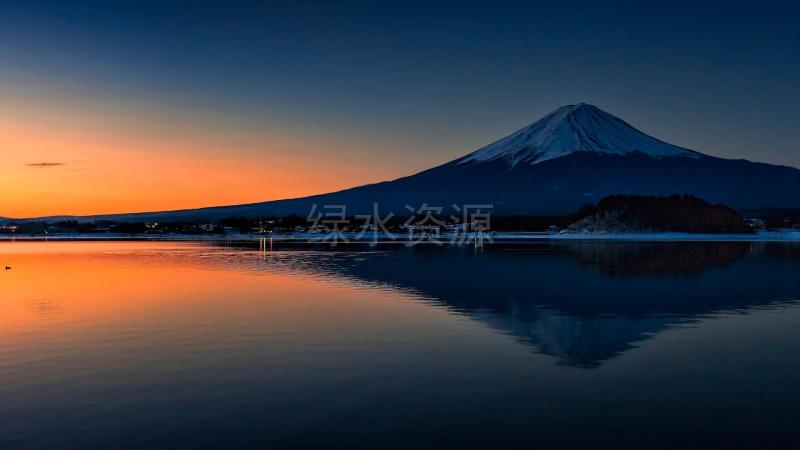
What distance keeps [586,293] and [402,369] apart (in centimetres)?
1287

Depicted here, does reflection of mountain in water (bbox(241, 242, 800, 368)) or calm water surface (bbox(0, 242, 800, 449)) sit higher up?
reflection of mountain in water (bbox(241, 242, 800, 368))

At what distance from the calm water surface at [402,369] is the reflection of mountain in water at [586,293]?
0.15 meters

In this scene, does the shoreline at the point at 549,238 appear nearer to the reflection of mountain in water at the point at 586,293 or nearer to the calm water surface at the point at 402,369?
the reflection of mountain in water at the point at 586,293

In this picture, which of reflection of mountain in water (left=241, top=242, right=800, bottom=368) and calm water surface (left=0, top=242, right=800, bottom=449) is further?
reflection of mountain in water (left=241, top=242, right=800, bottom=368)

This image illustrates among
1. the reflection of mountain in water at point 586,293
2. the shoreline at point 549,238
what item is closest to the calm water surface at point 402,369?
the reflection of mountain in water at point 586,293

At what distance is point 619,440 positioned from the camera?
795 cm

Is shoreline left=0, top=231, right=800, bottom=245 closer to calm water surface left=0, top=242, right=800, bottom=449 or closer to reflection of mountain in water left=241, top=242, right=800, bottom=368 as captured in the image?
reflection of mountain in water left=241, top=242, right=800, bottom=368

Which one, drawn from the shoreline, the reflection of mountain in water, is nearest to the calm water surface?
the reflection of mountain in water

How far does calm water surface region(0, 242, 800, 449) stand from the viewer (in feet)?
27.2

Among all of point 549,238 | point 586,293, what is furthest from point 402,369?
point 549,238

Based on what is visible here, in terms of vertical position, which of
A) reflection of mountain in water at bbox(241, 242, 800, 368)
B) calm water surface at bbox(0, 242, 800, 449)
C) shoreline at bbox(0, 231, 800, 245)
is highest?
shoreline at bbox(0, 231, 800, 245)

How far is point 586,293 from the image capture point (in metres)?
22.9

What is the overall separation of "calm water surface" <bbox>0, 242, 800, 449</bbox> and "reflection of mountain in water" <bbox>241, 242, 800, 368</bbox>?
147mm

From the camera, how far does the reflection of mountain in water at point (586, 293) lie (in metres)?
14.9
